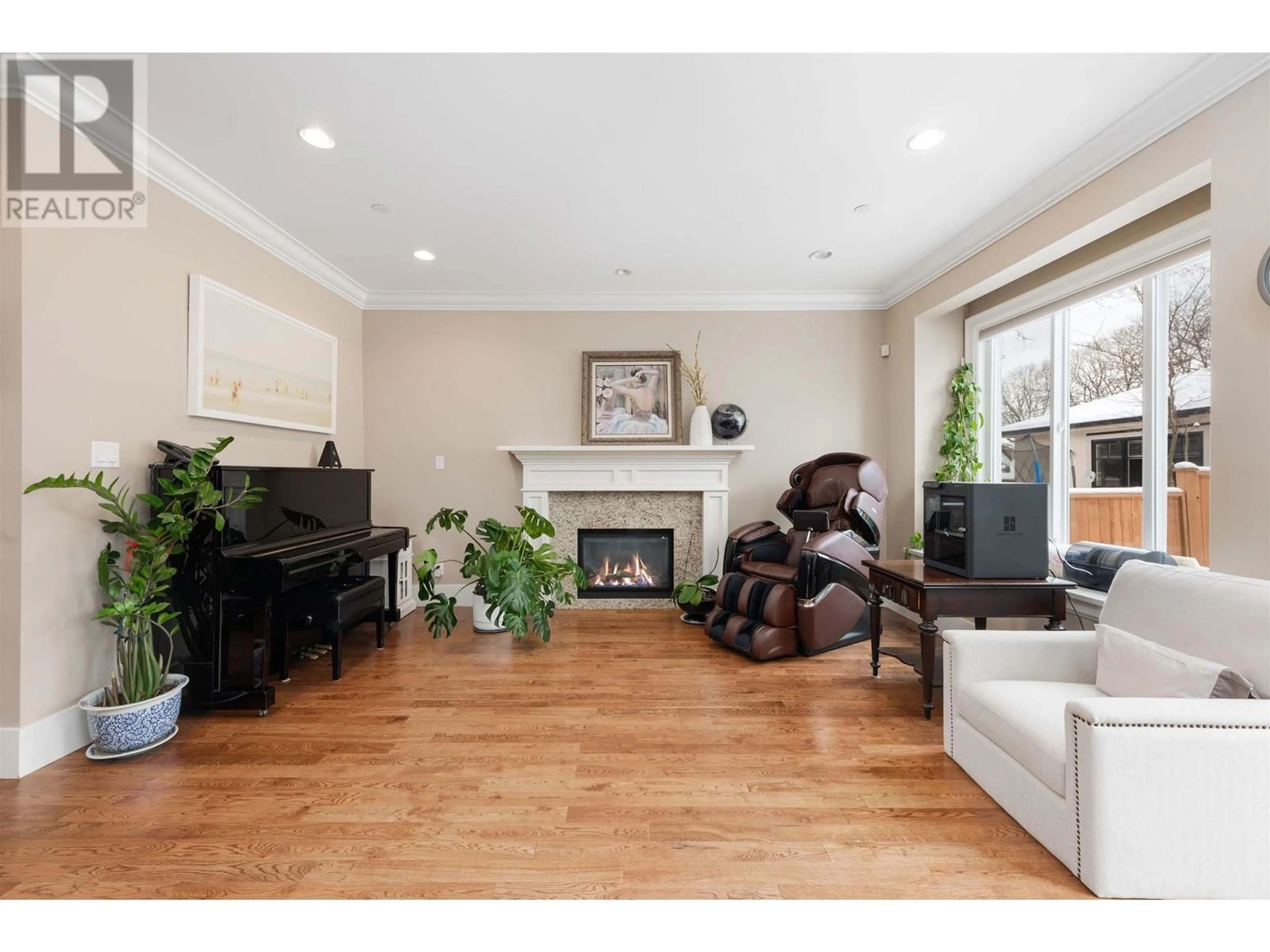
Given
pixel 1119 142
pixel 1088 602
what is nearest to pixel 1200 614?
pixel 1088 602

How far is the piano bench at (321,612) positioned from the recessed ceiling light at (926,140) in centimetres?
360

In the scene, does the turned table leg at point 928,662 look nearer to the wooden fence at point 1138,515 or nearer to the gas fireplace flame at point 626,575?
the wooden fence at point 1138,515

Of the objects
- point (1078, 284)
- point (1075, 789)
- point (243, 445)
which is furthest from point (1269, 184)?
point (243, 445)

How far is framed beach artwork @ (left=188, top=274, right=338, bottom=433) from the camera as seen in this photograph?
8.77 feet

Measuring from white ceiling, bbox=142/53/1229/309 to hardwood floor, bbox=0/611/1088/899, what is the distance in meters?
2.60

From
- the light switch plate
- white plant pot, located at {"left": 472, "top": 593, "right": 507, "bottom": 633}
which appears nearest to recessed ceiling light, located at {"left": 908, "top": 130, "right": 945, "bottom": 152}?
white plant pot, located at {"left": 472, "top": 593, "right": 507, "bottom": 633}

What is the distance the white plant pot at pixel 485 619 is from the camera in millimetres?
3631

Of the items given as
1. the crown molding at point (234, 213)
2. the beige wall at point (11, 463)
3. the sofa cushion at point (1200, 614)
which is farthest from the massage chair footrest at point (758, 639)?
the crown molding at point (234, 213)

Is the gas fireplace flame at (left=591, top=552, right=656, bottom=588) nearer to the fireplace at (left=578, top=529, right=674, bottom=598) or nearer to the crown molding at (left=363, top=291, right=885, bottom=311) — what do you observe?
the fireplace at (left=578, top=529, right=674, bottom=598)

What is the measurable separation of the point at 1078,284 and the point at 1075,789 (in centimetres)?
285

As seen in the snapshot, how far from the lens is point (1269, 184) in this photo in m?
1.74

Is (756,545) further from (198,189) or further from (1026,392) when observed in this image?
(198,189)

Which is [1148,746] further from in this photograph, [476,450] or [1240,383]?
[476,450]

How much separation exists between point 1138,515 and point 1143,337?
3.06ft
